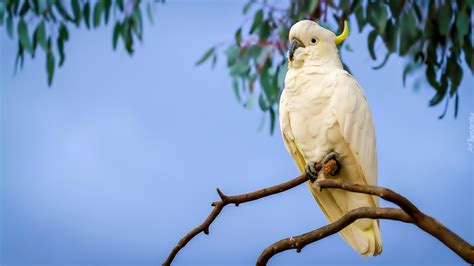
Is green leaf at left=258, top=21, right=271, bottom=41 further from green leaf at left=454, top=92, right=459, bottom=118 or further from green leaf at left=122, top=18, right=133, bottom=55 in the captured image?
green leaf at left=454, top=92, right=459, bottom=118

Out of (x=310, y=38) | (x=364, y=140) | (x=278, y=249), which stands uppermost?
(x=310, y=38)

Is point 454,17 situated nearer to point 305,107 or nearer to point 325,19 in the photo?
point 325,19

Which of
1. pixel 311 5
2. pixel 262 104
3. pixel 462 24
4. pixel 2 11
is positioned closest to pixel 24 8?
pixel 2 11

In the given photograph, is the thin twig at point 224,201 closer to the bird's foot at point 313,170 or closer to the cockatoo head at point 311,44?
the bird's foot at point 313,170

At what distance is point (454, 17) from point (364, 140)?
1056mm

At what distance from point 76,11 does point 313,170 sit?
1.29m

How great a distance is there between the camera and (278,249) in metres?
1.75

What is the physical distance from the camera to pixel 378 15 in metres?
2.72

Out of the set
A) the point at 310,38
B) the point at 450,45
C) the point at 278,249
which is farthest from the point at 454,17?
the point at 278,249

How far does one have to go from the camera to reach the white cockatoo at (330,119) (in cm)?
192

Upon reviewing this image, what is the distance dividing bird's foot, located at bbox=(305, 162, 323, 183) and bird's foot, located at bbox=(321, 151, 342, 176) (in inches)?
0.5

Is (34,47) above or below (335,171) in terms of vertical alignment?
above

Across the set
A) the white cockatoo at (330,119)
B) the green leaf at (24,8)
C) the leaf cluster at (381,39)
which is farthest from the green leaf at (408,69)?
the green leaf at (24,8)

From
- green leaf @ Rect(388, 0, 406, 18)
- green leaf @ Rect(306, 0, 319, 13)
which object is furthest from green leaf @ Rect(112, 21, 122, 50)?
green leaf @ Rect(388, 0, 406, 18)
